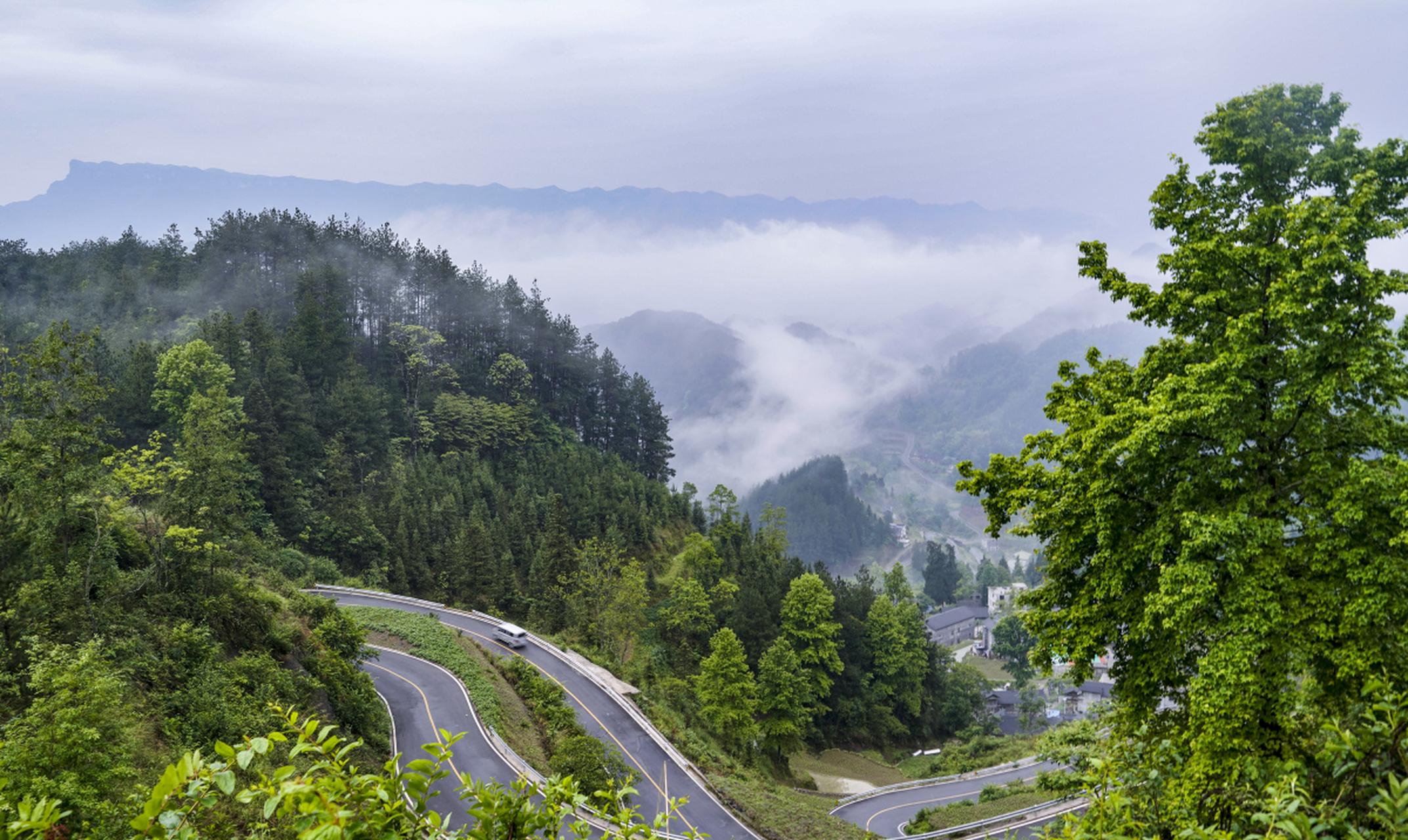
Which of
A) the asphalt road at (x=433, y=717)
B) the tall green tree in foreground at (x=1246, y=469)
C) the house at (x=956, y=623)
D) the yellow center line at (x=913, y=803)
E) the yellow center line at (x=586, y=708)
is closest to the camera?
the tall green tree in foreground at (x=1246, y=469)

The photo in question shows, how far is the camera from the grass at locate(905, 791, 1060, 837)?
2673cm

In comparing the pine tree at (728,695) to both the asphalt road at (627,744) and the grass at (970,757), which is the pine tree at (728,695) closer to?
the asphalt road at (627,744)

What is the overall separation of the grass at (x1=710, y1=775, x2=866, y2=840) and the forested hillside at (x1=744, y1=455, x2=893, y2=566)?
143m

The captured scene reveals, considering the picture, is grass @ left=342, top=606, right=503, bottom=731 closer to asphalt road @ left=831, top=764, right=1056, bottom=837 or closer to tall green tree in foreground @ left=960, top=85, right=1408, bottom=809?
asphalt road @ left=831, top=764, right=1056, bottom=837

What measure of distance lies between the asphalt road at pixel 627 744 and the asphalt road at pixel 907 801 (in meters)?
9.32

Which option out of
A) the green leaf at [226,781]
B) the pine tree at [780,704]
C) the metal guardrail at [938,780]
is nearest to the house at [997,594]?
the metal guardrail at [938,780]

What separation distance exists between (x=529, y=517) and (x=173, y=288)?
4231cm

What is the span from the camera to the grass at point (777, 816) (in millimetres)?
21672

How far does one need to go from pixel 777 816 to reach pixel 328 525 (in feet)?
106

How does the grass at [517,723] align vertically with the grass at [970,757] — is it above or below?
above

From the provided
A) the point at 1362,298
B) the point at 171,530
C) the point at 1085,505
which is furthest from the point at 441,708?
the point at 1362,298

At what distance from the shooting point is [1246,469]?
33.7 ft

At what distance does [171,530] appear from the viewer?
1692 centimetres

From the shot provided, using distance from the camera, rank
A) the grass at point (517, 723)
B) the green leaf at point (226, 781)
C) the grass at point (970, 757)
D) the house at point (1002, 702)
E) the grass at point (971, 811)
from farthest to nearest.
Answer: the house at point (1002, 702) < the grass at point (970, 757) < the grass at point (971, 811) < the grass at point (517, 723) < the green leaf at point (226, 781)
